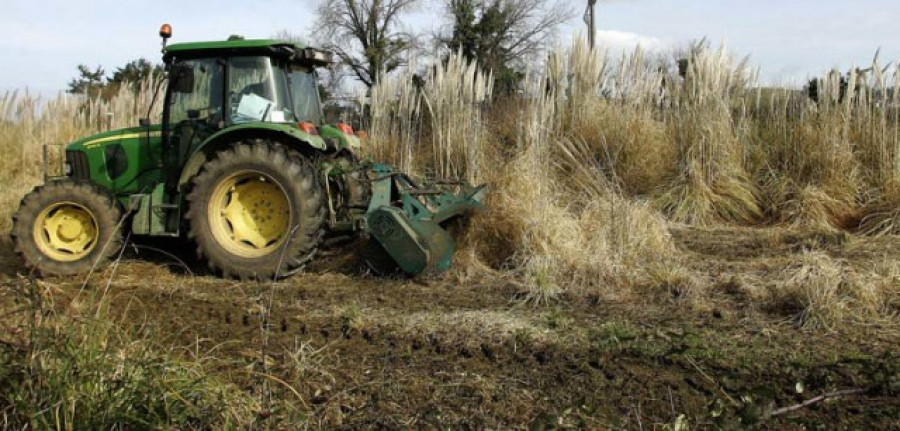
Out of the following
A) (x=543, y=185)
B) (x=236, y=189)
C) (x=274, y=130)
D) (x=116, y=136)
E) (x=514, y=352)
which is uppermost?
(x=274, y=130)

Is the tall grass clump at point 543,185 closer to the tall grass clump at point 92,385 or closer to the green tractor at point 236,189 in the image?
the green tractor at point 236,189

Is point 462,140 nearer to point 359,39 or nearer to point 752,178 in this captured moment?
point 752,178

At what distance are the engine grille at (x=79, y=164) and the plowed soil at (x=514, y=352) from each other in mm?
1179

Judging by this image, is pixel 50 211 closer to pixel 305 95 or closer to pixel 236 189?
pixel 236 189

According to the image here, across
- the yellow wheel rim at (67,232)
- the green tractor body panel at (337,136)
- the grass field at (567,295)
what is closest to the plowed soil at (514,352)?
the grass field at (567,295)

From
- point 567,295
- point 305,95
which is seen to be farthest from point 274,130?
point 567,295

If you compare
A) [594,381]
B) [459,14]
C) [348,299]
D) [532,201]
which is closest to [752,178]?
[532,201]

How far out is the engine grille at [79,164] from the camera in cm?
677

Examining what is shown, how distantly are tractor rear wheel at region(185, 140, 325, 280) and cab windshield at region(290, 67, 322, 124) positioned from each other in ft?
2.72

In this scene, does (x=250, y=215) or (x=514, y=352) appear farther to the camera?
(x=250, y=215)

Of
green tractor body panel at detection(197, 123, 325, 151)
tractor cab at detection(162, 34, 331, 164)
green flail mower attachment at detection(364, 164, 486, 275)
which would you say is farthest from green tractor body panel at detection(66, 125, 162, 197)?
green flail mower attachment at detection(364, 164, 486, 275)

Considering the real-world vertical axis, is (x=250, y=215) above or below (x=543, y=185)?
below

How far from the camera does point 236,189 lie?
607 centimetres

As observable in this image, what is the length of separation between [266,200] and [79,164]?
6.39 feet
